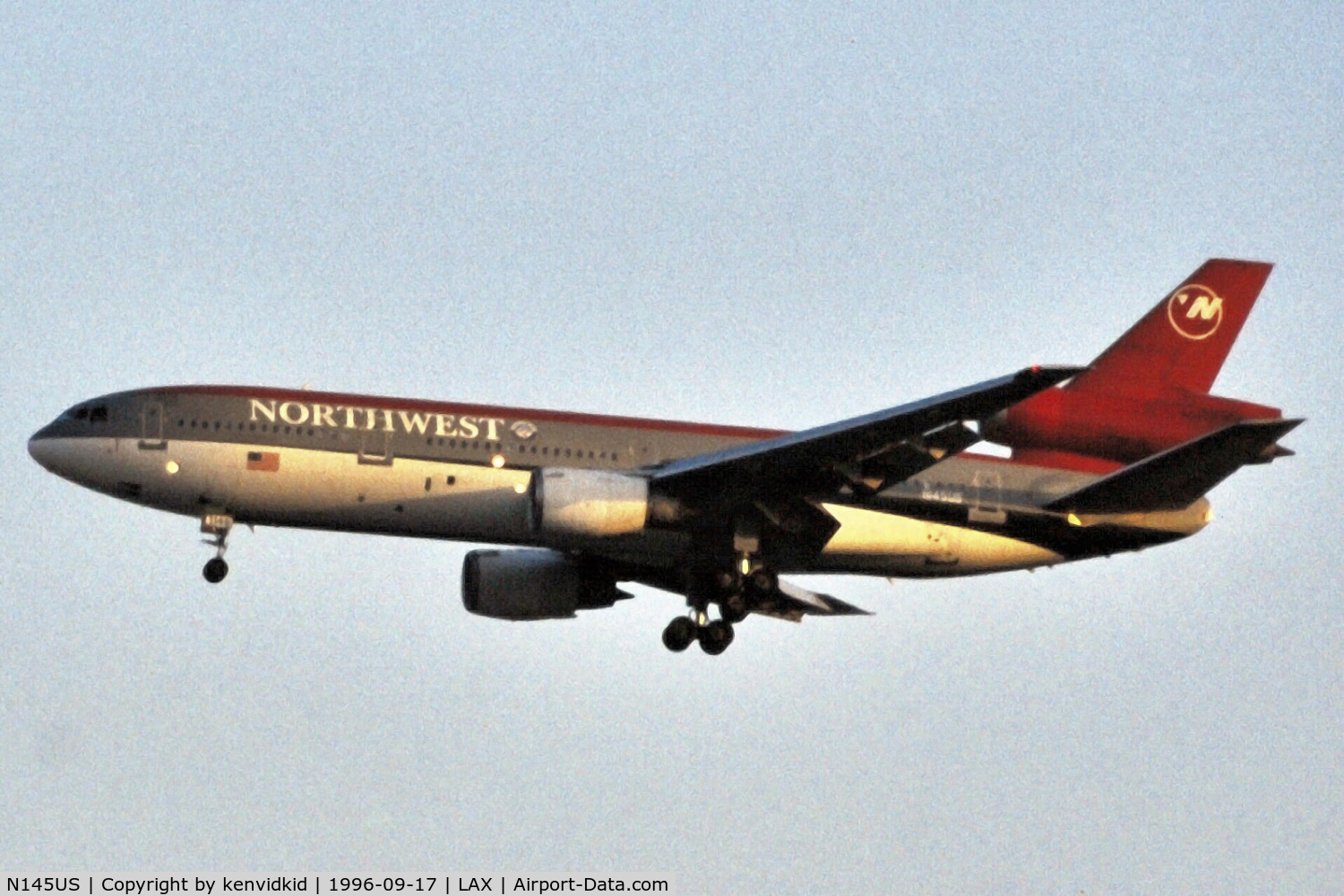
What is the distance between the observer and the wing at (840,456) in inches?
1453

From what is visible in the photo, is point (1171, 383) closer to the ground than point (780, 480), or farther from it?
farther from it

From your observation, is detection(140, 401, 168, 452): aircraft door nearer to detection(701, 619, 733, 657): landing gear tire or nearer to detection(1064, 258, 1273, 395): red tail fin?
detection(701, 619, 733, 657): landing gear tire

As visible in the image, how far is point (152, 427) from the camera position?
42281 mm

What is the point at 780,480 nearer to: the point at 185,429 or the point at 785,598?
the point at 785,598

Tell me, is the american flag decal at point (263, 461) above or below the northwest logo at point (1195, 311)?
below

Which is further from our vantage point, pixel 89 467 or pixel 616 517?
pixel 89 467

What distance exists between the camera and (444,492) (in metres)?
41.6

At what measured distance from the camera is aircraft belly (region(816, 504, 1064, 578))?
42531mm

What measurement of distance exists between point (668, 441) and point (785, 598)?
5738 mm

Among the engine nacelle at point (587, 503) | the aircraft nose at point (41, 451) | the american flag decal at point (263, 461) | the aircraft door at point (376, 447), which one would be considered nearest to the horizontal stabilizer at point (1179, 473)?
the engine nacelle at point (587, 503)

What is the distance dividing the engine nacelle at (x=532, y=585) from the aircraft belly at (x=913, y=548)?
5.46m

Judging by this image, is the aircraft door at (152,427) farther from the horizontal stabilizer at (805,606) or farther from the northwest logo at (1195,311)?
the northwest logo at (1195,311)

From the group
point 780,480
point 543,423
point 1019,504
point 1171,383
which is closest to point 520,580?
point 543,423

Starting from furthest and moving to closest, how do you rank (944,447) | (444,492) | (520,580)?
(520,580)
(444,492)
(944,447)
